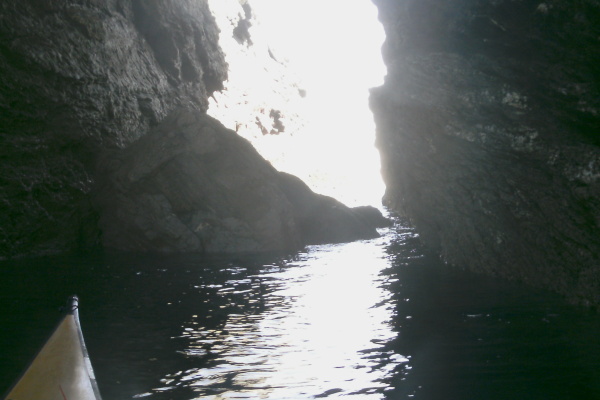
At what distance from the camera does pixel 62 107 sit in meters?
23.3

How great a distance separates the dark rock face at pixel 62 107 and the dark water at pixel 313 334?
5.55 meters

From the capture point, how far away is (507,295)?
13.0m

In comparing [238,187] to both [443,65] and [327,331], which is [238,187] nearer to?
[443,65]

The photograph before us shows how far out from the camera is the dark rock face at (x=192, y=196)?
78.8 feet

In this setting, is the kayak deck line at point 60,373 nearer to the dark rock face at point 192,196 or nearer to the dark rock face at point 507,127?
the dark rock face at point 507,127

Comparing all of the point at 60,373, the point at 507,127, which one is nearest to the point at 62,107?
the point at 507,127

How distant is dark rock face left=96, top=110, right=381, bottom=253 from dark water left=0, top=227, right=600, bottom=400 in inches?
244

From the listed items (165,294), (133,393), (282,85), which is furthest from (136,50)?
(282,85)

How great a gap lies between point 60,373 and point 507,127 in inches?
445

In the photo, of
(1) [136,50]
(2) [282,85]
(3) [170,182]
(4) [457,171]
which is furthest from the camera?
(2) [282,85]

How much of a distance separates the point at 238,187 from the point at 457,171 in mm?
11768

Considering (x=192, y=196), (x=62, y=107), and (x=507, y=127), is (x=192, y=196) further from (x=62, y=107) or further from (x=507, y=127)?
(x=507, y=127)

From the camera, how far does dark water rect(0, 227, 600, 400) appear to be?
25.3 feet

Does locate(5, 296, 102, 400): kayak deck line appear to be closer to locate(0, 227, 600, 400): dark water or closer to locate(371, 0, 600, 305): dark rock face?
locate(0, 227, 600, 400): dark water
